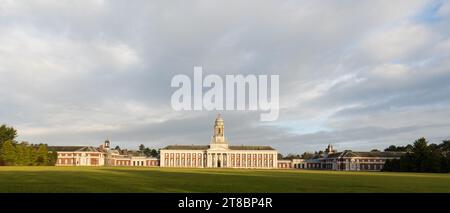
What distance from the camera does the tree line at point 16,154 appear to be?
99.1 metres

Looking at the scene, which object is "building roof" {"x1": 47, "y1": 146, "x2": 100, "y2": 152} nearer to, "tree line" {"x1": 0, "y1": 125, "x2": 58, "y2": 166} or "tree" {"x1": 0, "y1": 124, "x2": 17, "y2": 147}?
"tree line" {"x1": 0, "y1": 125, "x2": 58, "y2": 166}

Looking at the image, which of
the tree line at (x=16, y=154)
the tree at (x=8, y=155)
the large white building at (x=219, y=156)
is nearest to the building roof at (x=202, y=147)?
the large white building at (x=219, y=156)

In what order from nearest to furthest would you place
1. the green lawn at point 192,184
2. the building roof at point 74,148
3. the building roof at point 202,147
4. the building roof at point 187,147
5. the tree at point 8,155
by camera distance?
the green lawn at point 192,184 < the tree at point 8,155 < the building roof at point 74,148 < the building roof at point 202,147 < the building roof at point 187,147

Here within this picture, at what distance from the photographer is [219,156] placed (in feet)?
614

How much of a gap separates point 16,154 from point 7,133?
16833 mm

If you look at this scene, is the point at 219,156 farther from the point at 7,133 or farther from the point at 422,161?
the point at 422,161

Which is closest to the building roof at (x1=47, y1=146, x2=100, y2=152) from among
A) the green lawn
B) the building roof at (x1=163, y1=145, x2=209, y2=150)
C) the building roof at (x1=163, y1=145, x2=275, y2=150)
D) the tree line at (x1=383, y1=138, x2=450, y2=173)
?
the building roof at (x1=163, y1=145, x2=209, y2=150)

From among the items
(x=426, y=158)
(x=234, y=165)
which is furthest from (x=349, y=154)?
(x=426, y=158)

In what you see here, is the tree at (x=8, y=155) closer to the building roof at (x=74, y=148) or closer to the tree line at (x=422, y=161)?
the building roof at (x=74, y=148)
